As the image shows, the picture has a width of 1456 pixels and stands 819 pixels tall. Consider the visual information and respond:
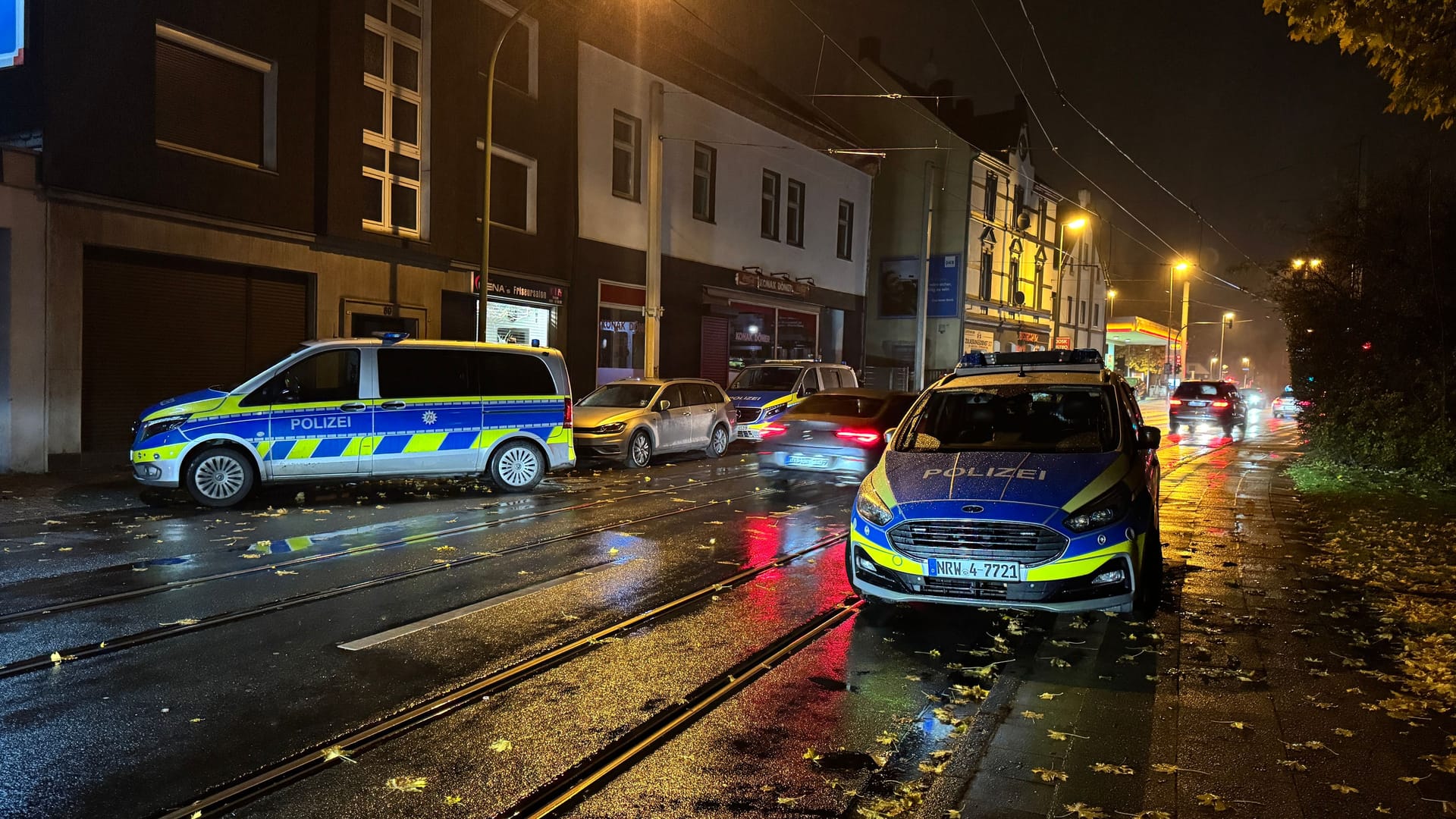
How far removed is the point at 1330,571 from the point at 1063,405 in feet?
10.0

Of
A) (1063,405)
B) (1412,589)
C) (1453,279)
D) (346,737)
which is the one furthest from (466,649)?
(1453,279)

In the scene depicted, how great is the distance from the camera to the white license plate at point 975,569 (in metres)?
5.75

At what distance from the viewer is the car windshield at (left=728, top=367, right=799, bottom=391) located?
20906 mm

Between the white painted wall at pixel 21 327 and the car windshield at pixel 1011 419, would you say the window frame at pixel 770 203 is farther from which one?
the car windshield at pixel 1011 419

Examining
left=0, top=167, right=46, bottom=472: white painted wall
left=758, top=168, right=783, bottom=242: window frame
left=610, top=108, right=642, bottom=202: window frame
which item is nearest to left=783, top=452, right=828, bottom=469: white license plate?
left=0, top=167, right=46, bottom=472: white painted wall

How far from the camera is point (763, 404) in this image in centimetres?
2042

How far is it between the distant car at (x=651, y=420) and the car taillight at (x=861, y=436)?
4.88 metres

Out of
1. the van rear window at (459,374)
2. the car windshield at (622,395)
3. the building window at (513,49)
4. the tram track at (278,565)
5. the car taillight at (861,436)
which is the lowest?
the tram track at (278,565)

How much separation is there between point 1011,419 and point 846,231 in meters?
27.8

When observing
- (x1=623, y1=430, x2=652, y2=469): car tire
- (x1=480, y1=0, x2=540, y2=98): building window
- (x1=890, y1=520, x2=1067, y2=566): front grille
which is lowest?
(x1=623, y1=430, x2=652, y2=469): car tire

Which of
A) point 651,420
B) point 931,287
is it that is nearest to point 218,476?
point 651,420

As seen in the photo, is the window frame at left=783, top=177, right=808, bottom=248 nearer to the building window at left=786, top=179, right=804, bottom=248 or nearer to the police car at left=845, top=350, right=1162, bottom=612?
the building window at left=786, top=179, right=804, bottom=248

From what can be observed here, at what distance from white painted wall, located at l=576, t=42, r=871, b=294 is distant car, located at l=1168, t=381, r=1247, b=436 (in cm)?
1178

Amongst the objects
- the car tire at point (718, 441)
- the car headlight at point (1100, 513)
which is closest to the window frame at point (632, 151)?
the car tire at point (718, 441)
